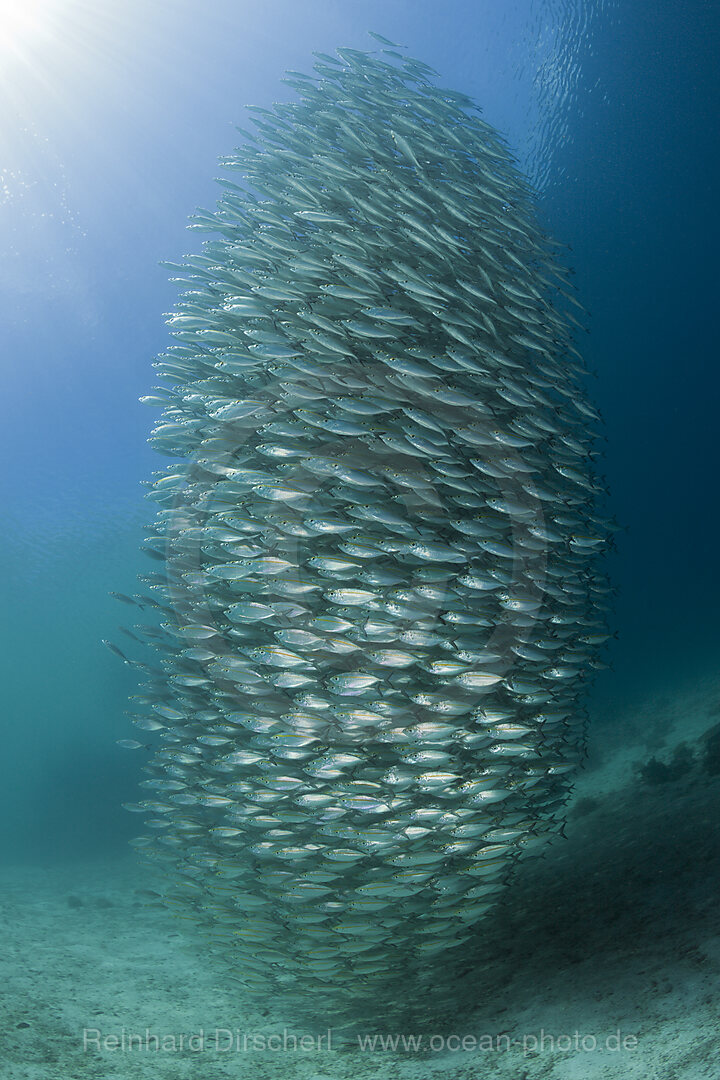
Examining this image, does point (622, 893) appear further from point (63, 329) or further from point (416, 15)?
point (63, 329)

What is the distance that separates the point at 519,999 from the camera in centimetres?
393

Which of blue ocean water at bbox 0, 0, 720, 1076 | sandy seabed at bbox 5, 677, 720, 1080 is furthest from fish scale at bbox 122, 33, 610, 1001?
blue ocean water at bbox 0, 0, 720, 1076

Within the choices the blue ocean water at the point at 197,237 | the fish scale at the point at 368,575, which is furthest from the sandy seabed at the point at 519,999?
the blue ocean water at the point at 197,237

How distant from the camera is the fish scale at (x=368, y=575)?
409 centimetres

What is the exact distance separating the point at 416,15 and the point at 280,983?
17958mm

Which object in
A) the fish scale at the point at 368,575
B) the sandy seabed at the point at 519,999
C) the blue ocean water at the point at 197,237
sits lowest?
the sandy seabed at the point at 519,999

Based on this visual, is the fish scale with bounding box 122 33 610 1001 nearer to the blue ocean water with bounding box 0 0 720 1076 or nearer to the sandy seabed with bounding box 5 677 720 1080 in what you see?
the sandy seabed with bounding box 5 677 720 1080

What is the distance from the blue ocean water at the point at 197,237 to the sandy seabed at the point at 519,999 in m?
9.87

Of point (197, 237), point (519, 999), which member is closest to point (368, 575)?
point (519, 999)

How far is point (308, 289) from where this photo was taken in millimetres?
4688

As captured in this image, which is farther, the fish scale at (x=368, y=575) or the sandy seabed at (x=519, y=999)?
the fish scale at (x=368, y=575)

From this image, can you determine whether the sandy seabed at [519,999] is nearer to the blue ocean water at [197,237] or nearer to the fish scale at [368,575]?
the fish scale at [368,575]

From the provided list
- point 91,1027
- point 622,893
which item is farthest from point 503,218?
point 91,1027

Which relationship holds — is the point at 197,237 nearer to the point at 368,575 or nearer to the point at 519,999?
the point at 368,575
